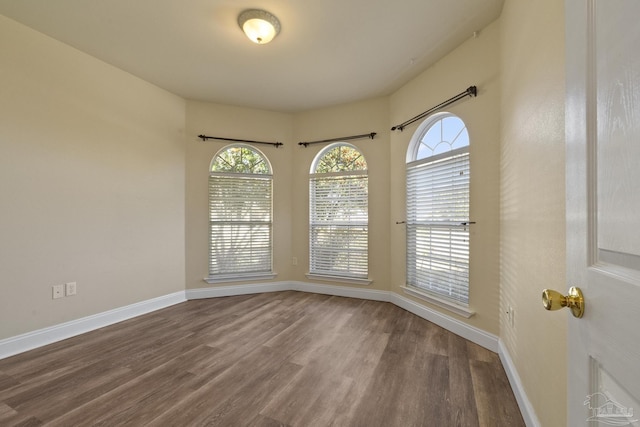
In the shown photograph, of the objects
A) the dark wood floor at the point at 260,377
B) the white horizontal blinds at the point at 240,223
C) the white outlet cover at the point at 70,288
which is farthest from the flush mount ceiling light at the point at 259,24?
the white outlet cover at the point at 70,288

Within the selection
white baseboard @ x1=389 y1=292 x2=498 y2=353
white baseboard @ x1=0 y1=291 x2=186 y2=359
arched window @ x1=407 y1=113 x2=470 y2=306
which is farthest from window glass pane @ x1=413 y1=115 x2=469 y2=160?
white baseboard @ x1=0 y1=291 x2=186 y2=359

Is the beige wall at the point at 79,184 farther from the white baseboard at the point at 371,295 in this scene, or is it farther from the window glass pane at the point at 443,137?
the window glass pane at the point at 443,137

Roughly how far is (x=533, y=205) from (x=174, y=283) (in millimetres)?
3817

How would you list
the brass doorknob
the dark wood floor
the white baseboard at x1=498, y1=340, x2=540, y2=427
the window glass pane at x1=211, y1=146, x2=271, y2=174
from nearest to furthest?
the brass doorknob
the white baseboard at x1=498, y1=340, x2=540, y2=427
the dark wood floor
the window glass pane at x1=211, y1=146, x2=271, y2=174

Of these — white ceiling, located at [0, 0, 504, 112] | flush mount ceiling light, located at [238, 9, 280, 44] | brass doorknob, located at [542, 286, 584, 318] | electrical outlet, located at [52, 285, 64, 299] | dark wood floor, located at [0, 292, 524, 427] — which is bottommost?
dark wood floor, located at [0, 292, 524, 427]

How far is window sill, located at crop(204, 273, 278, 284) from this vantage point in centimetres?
379

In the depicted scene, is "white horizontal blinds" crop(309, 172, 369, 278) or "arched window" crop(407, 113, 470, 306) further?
"white horizontal blinds" crop(309, 172, 369, 278)

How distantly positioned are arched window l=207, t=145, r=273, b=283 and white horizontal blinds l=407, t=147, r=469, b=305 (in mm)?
2062

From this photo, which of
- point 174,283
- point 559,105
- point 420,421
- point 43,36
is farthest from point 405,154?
point 43,36

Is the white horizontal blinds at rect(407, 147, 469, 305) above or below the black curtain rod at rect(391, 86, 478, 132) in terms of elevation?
below

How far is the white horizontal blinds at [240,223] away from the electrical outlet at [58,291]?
155 centimetres

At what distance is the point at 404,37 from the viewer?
2.43 meters

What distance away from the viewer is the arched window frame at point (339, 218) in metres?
3.79

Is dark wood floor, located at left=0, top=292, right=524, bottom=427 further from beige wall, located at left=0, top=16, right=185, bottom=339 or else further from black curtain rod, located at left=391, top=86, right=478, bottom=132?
black curtain rod, located at left=391, top=86, right=478, bottom=132
